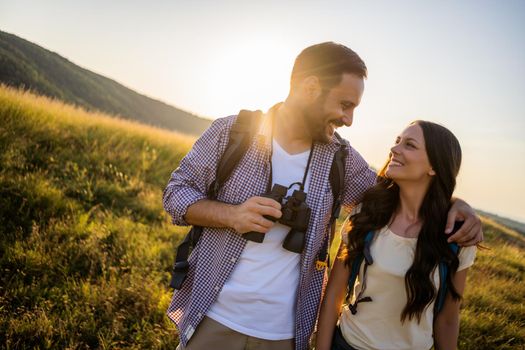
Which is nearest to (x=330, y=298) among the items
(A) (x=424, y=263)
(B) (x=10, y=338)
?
(A) (x=424, y=263)

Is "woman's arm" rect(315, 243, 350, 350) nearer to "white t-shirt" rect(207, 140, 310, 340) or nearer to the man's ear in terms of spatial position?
"white t-shirt" rect(207, 140, 310, 340)

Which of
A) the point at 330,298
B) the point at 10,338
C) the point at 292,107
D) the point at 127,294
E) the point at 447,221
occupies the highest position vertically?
the point at 292,107

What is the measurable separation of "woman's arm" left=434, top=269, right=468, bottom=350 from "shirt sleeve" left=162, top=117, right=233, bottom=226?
5.72 feet

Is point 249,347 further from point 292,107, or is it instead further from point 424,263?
point 292,107

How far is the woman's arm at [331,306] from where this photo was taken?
2252 mm

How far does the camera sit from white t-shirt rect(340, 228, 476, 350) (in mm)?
2084

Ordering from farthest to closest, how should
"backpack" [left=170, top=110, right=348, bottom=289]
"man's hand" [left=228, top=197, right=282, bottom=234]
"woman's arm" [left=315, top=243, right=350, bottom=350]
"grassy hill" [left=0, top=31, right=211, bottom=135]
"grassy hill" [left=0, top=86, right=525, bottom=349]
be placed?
"grassy hill" [left=0, top=31, right=211, bottom=135], "grassy hill" [left=0, top=86, right=525, bottom=349], "woman's arm" [left=315, top=243, right=350, bottom=350], "backpack" [left=170, top=110, right=348, bottom=289], "man's hand" [left=228, top=197, right=282, bottom=234]

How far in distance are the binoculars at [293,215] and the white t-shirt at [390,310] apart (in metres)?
0.68

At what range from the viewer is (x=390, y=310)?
2092mm

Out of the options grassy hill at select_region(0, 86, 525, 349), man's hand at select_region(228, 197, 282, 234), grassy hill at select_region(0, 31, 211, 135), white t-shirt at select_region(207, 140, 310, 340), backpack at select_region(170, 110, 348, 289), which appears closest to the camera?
man's hand at select_region(228, 197, 282, 234)

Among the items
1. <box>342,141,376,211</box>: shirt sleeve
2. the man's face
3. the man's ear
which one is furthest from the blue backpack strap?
the man's ear

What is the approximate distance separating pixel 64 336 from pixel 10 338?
43cm

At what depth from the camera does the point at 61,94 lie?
40562 mm

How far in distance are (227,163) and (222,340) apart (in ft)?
3.46
